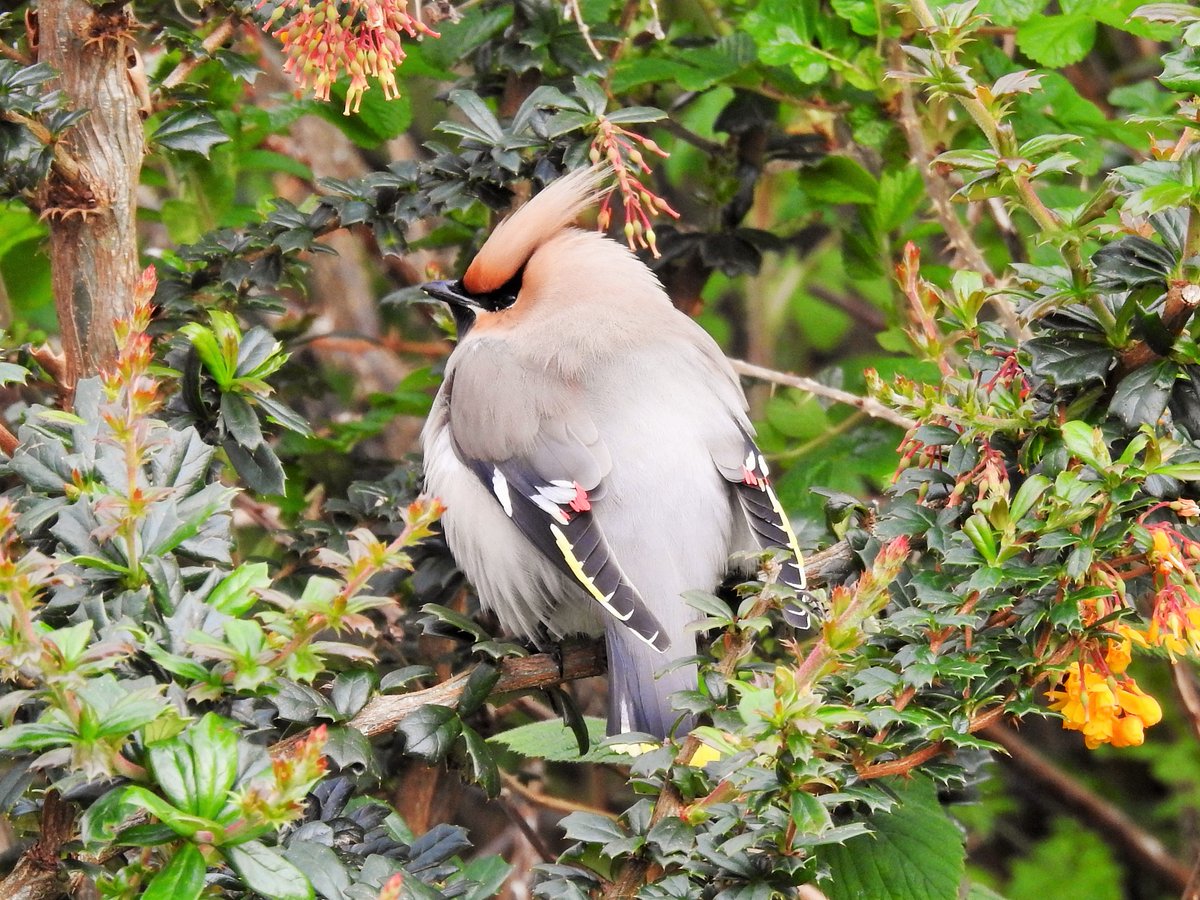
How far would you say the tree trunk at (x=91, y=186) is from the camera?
236cm

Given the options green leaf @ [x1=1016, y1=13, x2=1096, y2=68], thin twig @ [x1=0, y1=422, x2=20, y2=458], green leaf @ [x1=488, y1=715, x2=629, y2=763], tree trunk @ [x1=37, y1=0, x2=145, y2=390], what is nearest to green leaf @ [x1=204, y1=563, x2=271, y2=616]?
thin twig @ [x1=0, y1=422, x2=20, y2=458]

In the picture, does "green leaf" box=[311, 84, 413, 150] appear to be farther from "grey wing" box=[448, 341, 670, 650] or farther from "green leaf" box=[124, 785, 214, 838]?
"green leaf" box=[124, 785, 214, 838]

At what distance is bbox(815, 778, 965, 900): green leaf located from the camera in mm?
2100

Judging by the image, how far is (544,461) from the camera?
8.57ft

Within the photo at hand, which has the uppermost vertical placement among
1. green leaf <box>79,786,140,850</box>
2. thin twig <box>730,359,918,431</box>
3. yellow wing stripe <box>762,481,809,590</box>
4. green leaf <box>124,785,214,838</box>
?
green leaf <box>124,785,214,838</box>

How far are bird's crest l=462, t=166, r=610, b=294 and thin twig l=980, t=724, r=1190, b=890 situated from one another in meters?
2.27

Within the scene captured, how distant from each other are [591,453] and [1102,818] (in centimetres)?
262

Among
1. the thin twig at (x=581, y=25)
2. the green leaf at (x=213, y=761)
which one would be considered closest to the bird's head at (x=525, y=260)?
the thin twig at (x=581, y=25)

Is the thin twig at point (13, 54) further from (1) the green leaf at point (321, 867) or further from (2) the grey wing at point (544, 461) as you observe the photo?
(1) the green leaf at point (321, 867)

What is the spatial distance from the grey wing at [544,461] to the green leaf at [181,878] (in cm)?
104

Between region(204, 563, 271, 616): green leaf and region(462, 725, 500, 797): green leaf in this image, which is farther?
region(462, 725, 500, 797): green leaf

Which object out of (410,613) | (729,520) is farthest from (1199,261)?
(410,613)

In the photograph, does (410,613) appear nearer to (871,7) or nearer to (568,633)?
(568,633)

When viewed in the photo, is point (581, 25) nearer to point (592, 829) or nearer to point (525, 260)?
point (525, 260)
